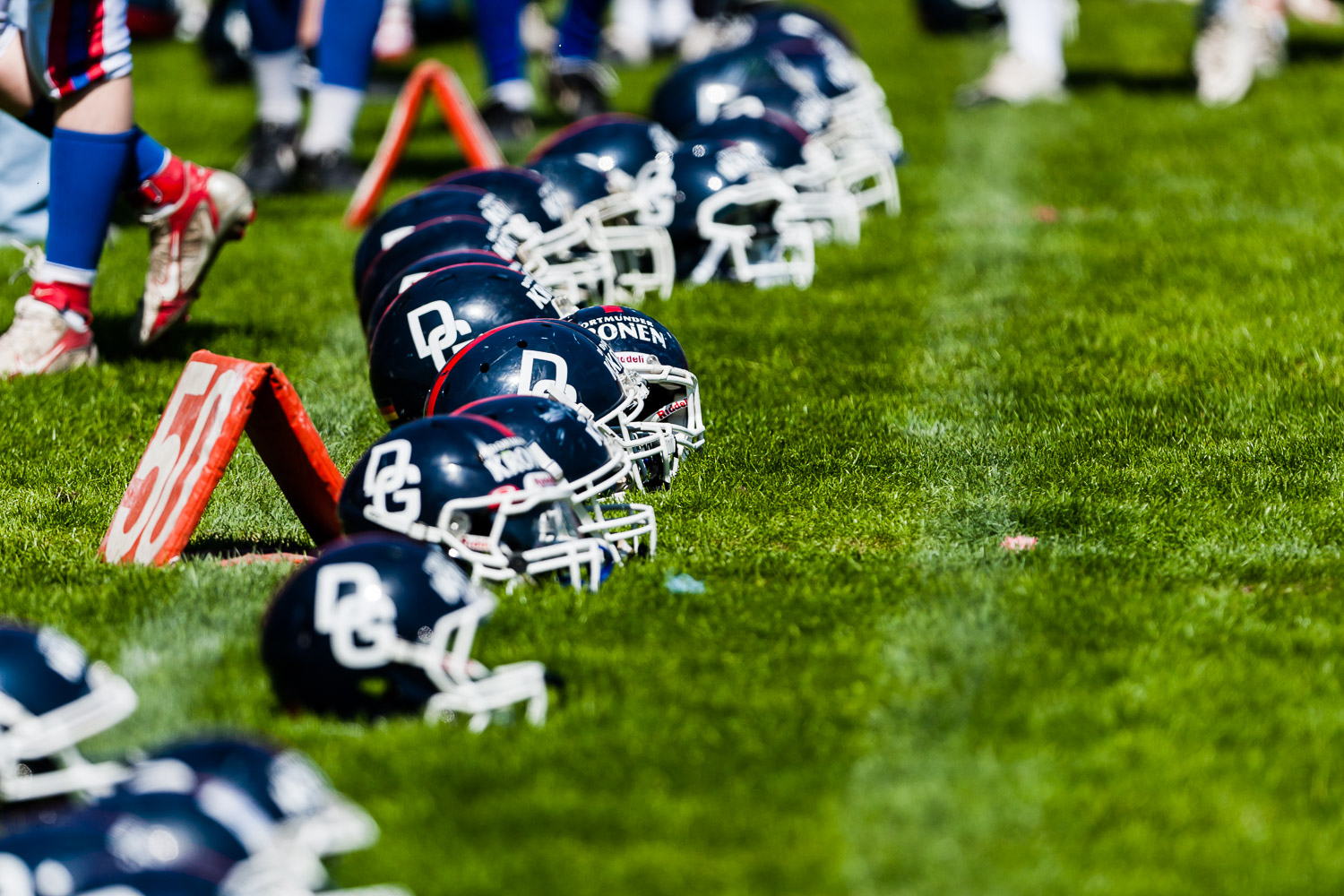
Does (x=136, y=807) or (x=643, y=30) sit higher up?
(x=136, y=807)

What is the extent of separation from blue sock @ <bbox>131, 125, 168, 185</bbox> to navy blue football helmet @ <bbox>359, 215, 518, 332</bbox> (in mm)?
710

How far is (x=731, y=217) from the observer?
5.77 m

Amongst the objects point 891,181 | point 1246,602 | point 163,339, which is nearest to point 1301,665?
point 1246,602

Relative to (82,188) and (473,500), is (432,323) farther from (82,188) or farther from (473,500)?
(82,188)

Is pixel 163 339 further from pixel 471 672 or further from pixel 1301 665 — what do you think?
pixel 1301 665

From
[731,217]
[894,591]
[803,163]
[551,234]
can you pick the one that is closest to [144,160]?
[551,234]

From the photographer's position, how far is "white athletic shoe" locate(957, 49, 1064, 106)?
9.64m

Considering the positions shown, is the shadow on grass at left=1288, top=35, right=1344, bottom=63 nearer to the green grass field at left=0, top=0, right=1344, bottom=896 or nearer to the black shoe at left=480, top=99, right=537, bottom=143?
the green grass field at left=0, top=0, right=1344, bottom=896

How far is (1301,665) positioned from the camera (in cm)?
281

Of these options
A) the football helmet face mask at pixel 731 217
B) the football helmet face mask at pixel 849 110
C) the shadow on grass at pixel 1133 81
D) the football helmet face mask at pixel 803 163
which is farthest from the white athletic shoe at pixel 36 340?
the shadow on grass at pixel 1133 81

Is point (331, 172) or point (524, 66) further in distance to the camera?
point (524, 66)

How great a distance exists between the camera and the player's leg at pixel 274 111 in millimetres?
7363

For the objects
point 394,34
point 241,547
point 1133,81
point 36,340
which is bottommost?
point 394,34

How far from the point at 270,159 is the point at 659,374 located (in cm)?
401
